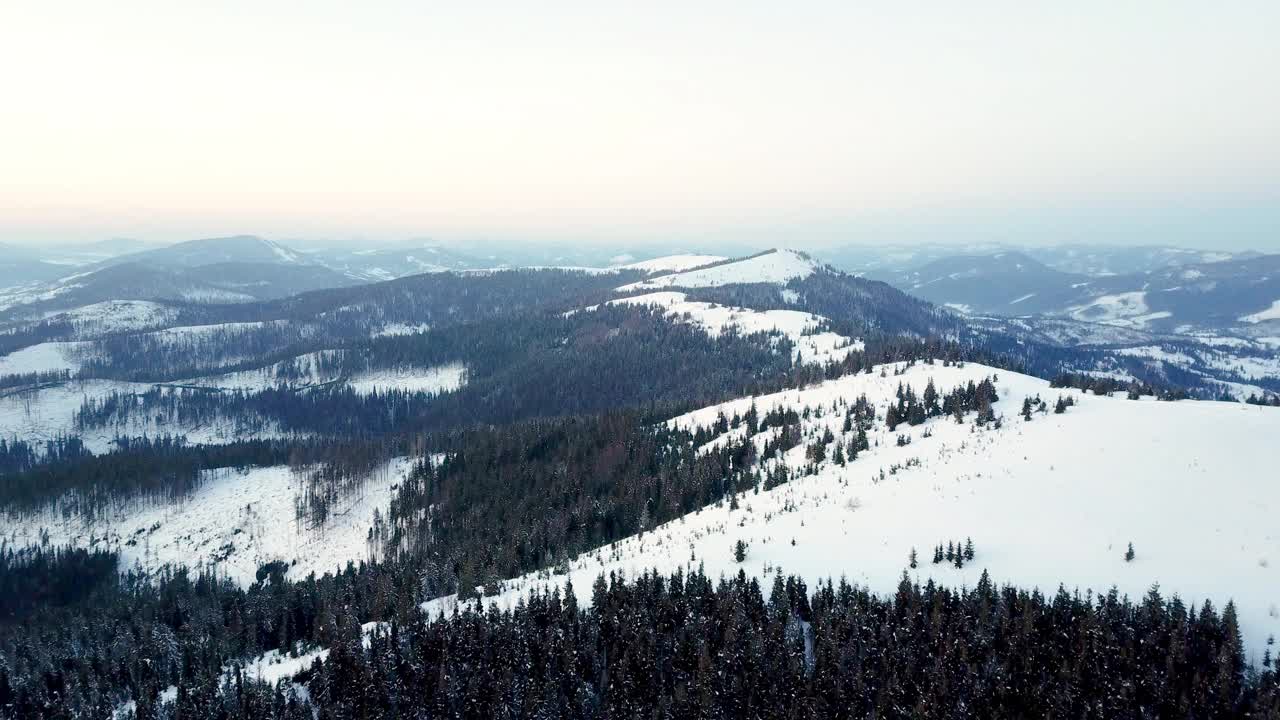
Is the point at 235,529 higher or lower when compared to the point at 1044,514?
lower

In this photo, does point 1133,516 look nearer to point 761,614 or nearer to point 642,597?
point 761,614

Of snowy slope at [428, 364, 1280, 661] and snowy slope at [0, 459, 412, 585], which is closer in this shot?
snowy slope at [428, 364, 1280, 661]

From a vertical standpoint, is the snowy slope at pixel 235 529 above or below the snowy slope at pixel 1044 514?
below

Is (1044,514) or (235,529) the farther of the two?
(235,529)

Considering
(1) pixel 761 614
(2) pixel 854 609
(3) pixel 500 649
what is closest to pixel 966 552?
(2) pixel 854 609

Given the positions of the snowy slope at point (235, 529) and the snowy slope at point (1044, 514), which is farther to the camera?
the snowy slope at point (235, 529)

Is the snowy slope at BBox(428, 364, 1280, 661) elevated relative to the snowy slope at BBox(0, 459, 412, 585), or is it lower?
elevated
